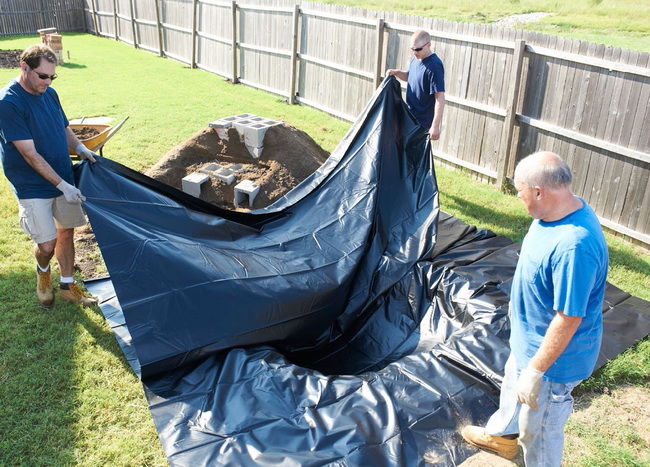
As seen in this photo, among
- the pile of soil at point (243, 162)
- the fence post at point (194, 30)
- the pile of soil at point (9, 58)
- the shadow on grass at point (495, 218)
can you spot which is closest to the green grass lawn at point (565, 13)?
the fence post at point (194, 30)

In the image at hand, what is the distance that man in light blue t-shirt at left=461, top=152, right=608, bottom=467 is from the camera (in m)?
2.34

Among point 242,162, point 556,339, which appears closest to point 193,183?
point 242,162

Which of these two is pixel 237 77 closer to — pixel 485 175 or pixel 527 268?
pixel 485 175

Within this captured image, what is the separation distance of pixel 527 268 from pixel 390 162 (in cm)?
291

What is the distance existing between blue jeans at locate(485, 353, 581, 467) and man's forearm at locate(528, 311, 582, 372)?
0.72 ft

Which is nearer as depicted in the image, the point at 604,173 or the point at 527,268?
the point at 527,268

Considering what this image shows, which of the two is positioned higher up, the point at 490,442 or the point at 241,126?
the point at 241,126

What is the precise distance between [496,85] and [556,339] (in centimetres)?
572

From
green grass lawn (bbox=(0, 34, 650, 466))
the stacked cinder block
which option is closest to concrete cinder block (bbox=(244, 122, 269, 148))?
the stacked cinder block

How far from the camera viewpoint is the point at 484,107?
765cm

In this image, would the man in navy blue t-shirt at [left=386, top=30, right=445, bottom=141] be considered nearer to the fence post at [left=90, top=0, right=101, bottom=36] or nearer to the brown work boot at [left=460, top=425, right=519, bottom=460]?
the brown work boot at [left=460, top=425, right=519, bottom=460]

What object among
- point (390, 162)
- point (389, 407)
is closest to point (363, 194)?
point (390, 162)

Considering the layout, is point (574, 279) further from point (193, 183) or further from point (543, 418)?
point (193, 183)

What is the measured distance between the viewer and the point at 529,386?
2.54 m
